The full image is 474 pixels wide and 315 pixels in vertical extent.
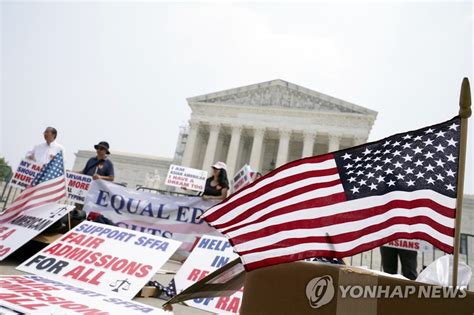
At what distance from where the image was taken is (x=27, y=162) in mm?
6336

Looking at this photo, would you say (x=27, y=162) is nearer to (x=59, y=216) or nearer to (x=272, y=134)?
(x=59, y=216)

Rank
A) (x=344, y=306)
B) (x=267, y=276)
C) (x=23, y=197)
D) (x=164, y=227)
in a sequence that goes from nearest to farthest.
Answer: (x=344, y=306)
(x=267, y=276)
(x=23, y=197)
(x=164, y=227)

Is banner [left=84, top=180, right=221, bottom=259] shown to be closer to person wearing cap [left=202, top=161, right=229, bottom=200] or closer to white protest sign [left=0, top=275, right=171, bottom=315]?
person wearing cap [left=202, top=161, right=229, bottom=200]

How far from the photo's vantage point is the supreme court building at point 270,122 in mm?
32594

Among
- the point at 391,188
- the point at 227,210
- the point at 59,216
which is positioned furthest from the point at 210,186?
the point at 391,188

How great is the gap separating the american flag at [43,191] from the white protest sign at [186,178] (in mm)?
7868

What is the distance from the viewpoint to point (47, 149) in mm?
6543

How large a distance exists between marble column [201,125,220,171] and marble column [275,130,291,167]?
7.04 meters

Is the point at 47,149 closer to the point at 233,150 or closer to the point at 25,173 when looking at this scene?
the point at 25,173

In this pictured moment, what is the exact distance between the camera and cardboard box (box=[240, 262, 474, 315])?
117 centimetres

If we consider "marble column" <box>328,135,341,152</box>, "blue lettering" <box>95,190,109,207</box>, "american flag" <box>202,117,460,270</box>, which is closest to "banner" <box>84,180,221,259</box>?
"blue lettering" <box>95,190,109,207</box>

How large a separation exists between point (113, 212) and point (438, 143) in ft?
19.4

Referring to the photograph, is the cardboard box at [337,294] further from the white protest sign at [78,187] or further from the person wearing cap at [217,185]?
the white protest sign at [78,187]

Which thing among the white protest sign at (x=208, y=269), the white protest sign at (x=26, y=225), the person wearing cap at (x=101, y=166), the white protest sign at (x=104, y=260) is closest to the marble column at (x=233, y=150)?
the person wearing cap at (x=101, y=166)
